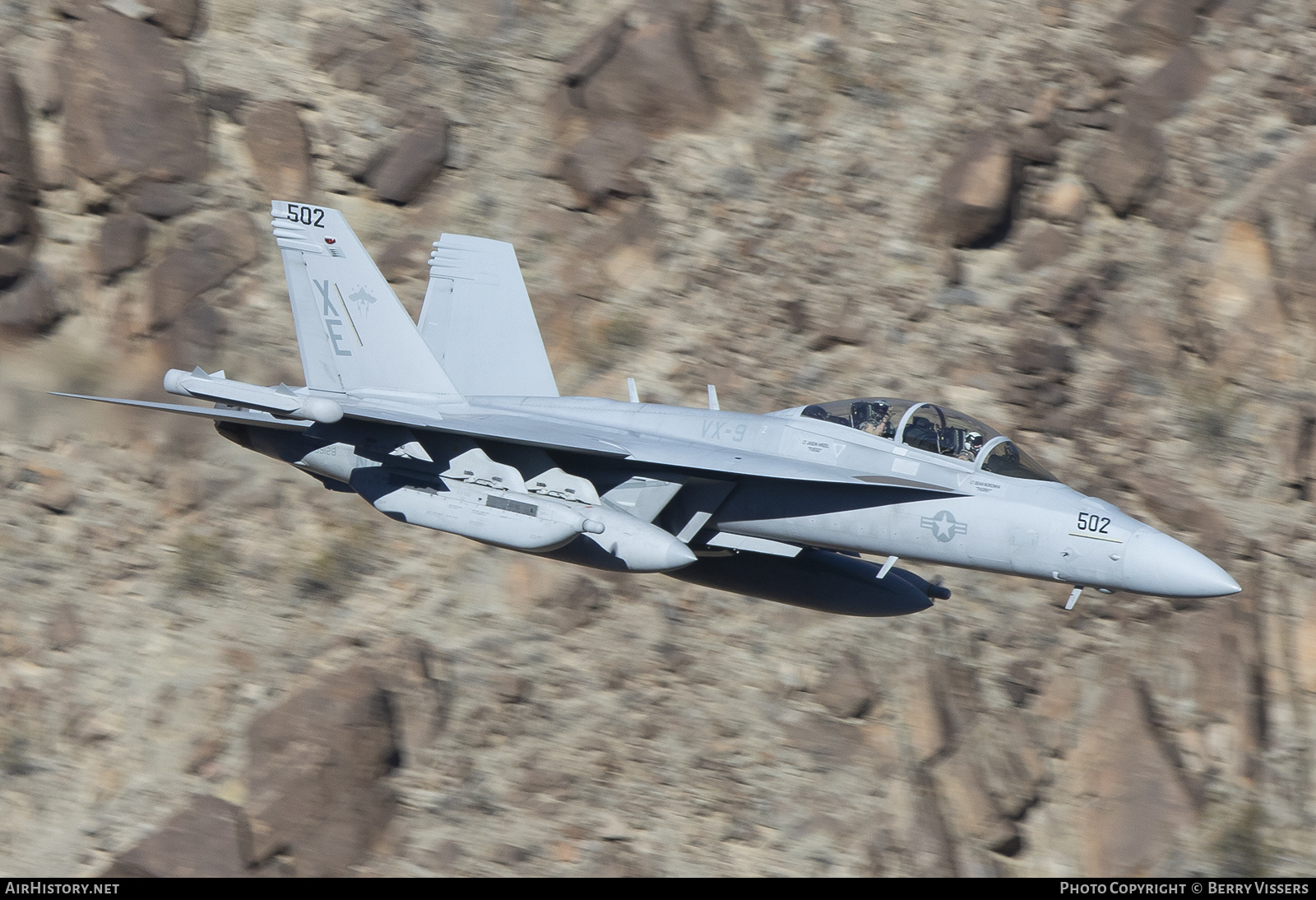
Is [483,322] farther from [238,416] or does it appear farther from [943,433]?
[943,433]

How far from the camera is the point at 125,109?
21.5m

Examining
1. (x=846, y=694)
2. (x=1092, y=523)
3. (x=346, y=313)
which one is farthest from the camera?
(x=846, y=694)

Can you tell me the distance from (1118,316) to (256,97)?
16.1 m

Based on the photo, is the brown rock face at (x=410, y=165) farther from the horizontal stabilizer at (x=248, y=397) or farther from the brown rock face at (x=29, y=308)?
the horizontal stabilizer at (x=248, y=397)

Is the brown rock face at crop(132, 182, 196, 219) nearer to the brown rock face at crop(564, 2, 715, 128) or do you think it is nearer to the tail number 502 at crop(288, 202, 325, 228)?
the tail number 502 at crop(288, 202, 325, 228)

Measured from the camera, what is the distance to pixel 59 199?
70.2 feet

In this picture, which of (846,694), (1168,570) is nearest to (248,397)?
(846,694)

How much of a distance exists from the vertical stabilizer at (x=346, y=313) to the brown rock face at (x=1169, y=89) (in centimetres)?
1442

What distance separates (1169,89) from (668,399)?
11040mm

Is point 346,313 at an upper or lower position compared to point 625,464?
upper

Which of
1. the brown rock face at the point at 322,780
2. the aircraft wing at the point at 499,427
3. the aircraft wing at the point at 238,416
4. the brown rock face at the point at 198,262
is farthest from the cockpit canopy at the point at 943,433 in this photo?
the brown rock face at the point at 198,262

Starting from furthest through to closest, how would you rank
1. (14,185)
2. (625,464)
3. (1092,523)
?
1. (14,185)
2. (625,464)
3. (1092,523)

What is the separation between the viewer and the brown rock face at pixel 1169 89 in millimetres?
22078

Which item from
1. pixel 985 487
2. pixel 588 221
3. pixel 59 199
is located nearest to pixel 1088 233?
pixel 588 221
